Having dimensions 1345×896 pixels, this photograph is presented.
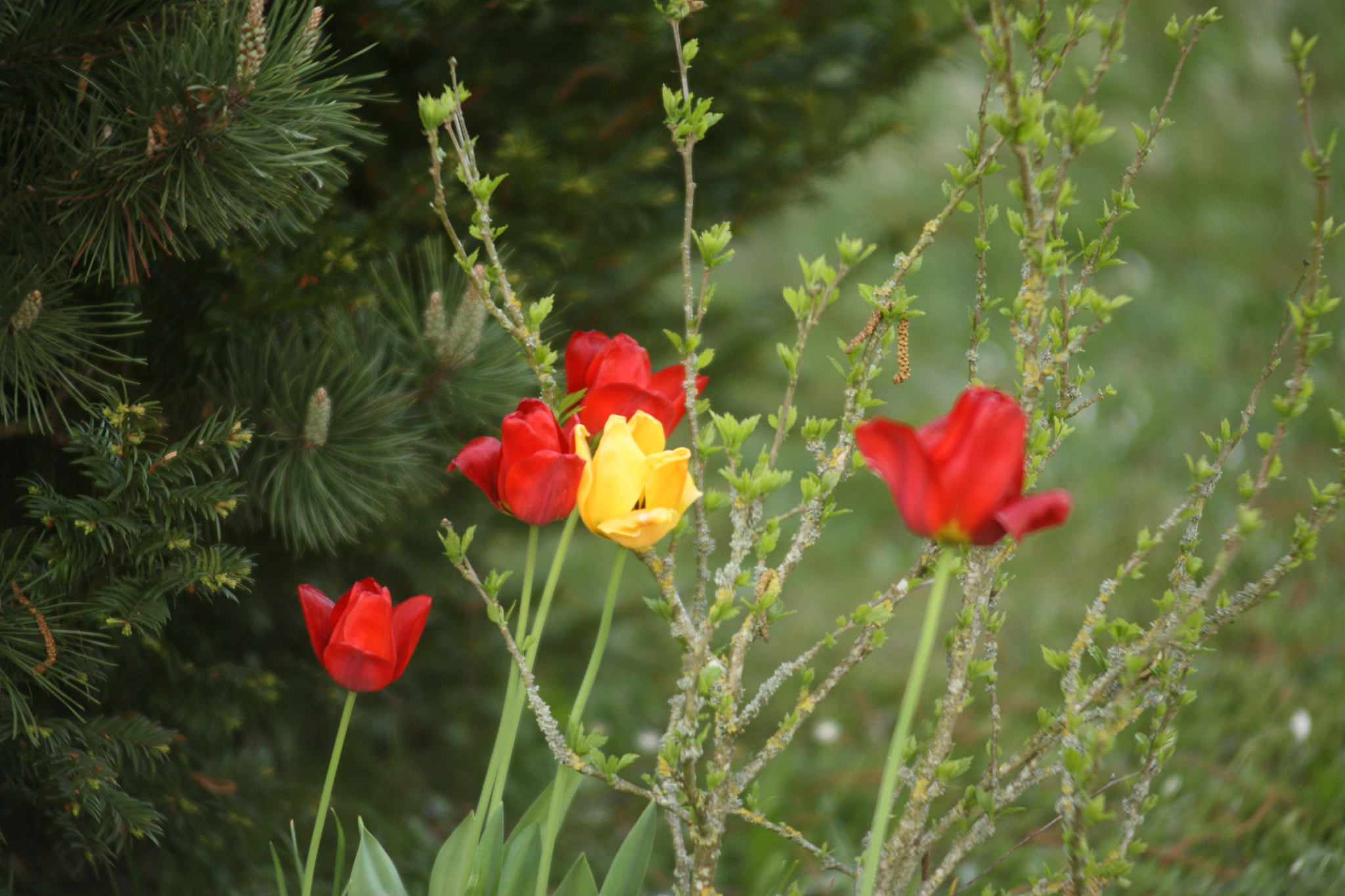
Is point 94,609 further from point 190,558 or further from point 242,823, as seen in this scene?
point 242,823

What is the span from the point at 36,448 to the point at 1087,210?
390 cm

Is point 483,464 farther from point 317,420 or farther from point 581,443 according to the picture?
point 317,420

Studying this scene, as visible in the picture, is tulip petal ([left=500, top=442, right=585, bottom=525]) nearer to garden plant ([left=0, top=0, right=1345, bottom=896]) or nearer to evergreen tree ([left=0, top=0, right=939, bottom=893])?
garden plant ([left=0, top=0, right=1345, bottom=896])

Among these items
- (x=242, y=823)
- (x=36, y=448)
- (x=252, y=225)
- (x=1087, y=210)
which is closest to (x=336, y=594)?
(x=242, y=823)

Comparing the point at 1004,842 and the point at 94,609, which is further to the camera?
the point at 1004,842

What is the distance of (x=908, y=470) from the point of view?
0.59 meters

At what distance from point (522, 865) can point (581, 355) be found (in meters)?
0.47

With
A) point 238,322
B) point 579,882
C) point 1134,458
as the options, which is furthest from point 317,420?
point 1134,458

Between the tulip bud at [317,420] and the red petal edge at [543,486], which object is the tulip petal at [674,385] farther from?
the tulip bud at [317,420]

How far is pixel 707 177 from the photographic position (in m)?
1.58

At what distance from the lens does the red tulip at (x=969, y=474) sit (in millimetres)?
569

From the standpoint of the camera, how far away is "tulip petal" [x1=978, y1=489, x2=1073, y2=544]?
0.56 metres

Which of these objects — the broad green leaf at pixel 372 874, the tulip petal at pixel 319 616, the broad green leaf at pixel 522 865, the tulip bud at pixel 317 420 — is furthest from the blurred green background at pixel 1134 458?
the tulip bud at pixel 317 420

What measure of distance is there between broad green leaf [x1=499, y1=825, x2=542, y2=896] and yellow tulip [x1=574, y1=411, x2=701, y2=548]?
343 mm
